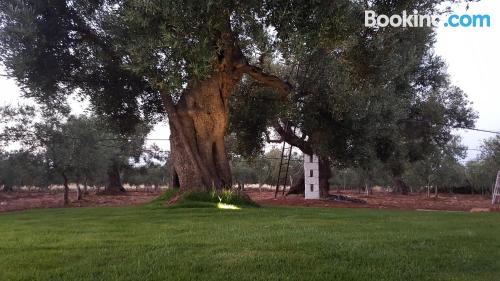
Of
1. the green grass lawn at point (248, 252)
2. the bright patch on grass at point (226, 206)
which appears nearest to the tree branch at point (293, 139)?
the bright patch on grass at point (226, 206)

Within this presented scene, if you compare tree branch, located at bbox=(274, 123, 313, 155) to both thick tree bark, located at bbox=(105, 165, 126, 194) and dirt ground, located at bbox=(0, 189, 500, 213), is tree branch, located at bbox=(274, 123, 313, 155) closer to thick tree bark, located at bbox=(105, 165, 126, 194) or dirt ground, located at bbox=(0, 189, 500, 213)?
dirt ground, located at bbox=(0, 189, 500, 213)

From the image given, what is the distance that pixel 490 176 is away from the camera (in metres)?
50.6

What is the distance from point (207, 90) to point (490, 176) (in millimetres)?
46082

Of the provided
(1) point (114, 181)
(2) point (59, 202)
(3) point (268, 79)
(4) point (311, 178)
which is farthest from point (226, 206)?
(1) point (114, 181)

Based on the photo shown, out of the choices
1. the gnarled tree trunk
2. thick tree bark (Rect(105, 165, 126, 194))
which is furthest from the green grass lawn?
thick tree bark (Rect(105, 165, 126, 194))

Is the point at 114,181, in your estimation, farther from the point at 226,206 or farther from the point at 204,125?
the point at 226,206

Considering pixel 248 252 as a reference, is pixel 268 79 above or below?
above

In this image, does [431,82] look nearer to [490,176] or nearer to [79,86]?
[79,86]

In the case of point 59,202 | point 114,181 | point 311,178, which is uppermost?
point 311,178

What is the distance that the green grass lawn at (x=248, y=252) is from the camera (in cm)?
475

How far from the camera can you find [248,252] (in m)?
5.73

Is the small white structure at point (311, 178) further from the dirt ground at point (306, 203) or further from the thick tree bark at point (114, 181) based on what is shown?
the thick tree bark at point (114, 181)

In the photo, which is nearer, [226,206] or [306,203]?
[226,206]

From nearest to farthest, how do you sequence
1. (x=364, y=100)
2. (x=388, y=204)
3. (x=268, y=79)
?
1. (x=268, y=79)
2. (x=364, y=100)
3. (x=388, y=204)
